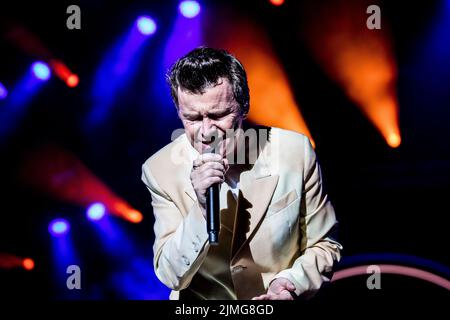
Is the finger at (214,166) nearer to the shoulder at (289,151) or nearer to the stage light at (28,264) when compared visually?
the shoulder at (289,151)

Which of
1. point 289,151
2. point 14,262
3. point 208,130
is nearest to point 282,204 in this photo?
point 289,151

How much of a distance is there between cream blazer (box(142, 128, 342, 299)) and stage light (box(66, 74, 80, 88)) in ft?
5.34

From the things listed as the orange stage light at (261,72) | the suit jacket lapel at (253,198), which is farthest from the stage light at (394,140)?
the suit jacket lapel at (253,198)

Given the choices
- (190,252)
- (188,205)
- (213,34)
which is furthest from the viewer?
(213,34)

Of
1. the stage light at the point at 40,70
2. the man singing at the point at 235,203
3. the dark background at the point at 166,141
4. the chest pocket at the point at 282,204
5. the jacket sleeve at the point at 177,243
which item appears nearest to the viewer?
the jacket sleeve at the point at 177,243

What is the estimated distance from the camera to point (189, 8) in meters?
3.69

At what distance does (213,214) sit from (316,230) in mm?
586

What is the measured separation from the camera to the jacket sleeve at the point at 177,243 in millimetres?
2018

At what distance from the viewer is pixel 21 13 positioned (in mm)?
3799

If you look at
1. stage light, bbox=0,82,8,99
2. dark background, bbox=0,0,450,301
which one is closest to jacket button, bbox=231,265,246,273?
dark background, bbox=0,0,450,301

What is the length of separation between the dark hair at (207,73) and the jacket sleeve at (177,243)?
0.42 m

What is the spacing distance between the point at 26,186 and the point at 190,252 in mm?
2192

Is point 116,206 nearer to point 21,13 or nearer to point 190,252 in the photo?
point 21,13
